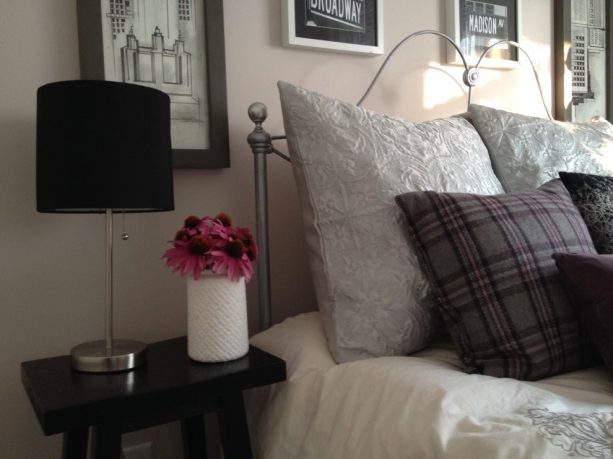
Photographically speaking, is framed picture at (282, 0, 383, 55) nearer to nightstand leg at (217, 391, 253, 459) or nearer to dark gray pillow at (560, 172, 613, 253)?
dark gray pillow at (560, 172, 613, 253)

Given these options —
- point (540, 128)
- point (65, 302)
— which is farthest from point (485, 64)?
point (65, 302)

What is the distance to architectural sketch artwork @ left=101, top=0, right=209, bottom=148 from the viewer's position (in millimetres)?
1206

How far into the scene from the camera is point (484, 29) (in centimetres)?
182

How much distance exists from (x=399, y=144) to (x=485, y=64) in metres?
0.92

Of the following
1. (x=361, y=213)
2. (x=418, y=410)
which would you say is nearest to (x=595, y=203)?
(x=361, y=213)

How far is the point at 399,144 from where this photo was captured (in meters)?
1.12

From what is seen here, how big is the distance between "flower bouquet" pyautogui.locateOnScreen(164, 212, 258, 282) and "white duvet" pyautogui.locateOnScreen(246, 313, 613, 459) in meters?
0.23

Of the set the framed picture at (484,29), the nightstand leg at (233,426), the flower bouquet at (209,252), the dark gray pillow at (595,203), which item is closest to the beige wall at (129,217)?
the framed picture at (484,29)

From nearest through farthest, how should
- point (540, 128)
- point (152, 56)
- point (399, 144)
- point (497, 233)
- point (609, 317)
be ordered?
point (609, 317) < point (497, 233) < point (399, 144) < point (152, 56) < point (540, 128)

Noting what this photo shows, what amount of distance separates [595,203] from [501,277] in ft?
1.17

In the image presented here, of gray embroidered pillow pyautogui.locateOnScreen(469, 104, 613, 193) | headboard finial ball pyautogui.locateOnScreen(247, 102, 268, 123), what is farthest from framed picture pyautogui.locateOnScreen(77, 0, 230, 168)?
gray embroidered pillow pyautogui.locateOnScreen(469, 104, 613, 193)

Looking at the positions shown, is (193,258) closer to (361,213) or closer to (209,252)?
(209,252)

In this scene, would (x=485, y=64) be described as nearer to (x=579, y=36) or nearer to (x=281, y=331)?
(x=579, y=36)

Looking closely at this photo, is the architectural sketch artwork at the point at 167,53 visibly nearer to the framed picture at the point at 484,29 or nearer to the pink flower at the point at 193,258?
the pink flower at the point at 193,258
